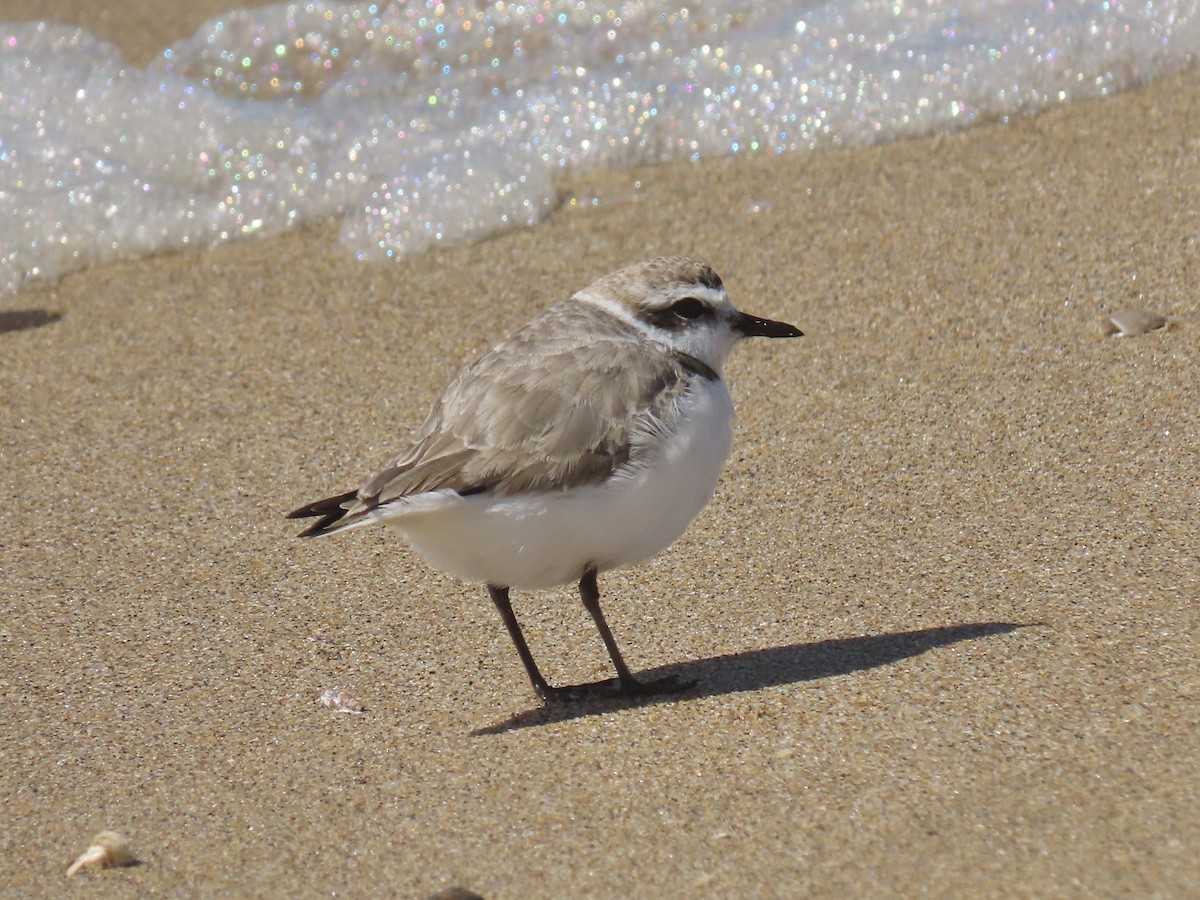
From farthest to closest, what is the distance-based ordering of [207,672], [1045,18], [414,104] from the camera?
[414,104], [1045,18], [207,672]

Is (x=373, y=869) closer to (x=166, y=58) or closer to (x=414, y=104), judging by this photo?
(x=414, y=104)

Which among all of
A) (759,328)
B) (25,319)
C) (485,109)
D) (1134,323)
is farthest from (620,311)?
(485,109)

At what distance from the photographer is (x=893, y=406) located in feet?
16.7

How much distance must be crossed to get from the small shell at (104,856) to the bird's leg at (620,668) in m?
1.25

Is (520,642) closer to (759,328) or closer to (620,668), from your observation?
(620,668)

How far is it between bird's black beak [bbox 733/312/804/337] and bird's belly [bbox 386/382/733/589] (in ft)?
1.53

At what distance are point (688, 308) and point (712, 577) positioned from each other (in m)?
0.82

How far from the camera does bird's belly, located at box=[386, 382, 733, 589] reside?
3619 millimetres

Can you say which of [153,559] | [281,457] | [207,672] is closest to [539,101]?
[281,457]

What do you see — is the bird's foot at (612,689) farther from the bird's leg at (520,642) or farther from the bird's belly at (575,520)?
the bird's belly at (575,520)

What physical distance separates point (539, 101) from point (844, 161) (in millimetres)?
1620

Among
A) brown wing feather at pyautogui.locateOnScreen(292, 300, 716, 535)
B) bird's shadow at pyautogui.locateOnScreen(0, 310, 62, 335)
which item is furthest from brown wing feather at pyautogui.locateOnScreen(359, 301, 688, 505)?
bird's shadow at pyautogui.locateOnScreen(0, 310, 62, 335)

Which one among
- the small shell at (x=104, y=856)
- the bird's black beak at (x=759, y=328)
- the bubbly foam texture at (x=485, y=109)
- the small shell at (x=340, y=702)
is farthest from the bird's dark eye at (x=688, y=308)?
the bubbly foam texture at (x=485, y=109)

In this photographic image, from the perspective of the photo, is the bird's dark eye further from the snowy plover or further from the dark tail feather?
the dark tail feather
